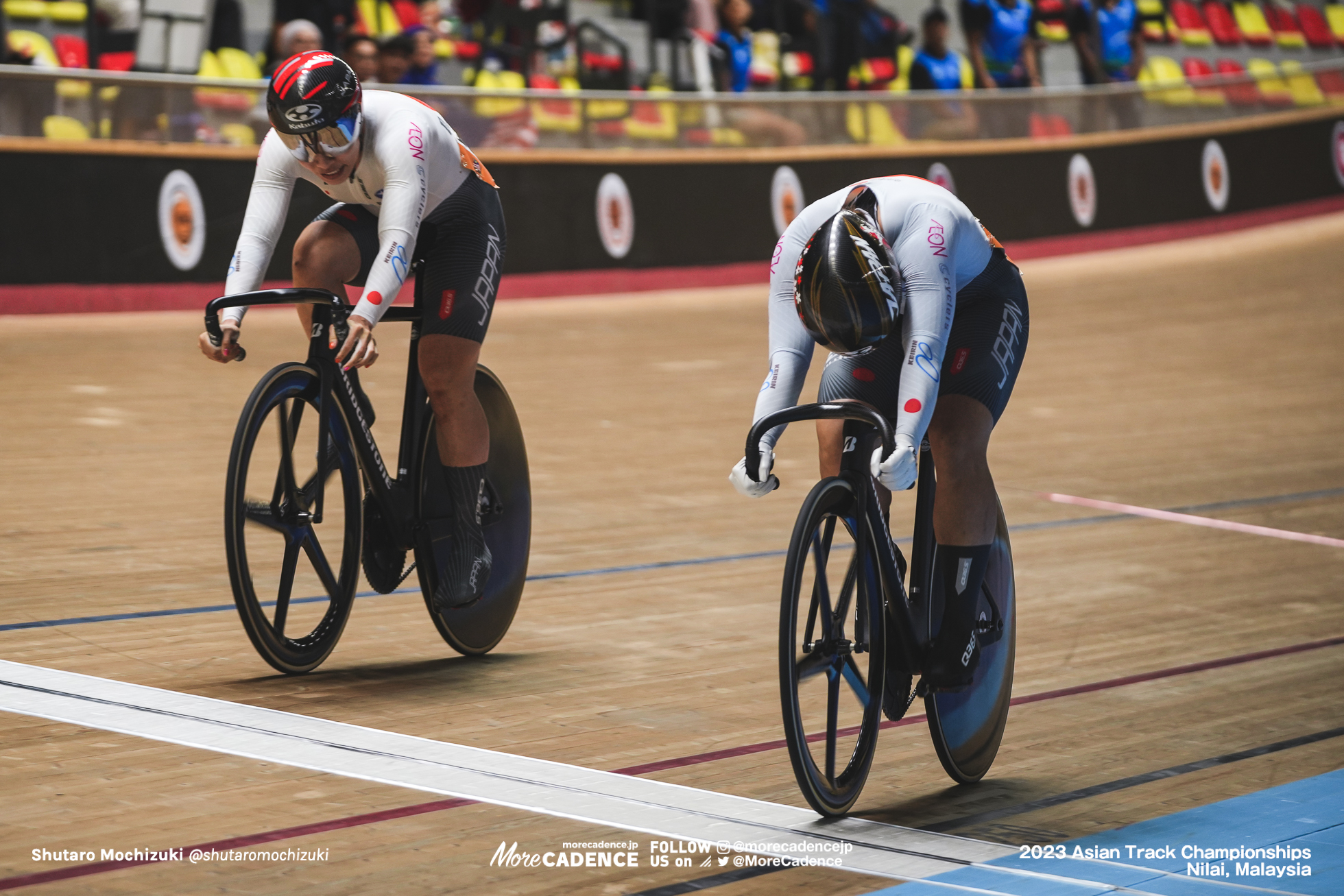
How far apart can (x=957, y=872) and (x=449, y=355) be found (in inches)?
70.9

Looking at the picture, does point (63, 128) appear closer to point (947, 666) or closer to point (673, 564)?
point (673, 564)

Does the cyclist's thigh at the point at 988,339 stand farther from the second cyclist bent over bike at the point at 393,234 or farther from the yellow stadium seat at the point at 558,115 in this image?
the yellow stadium seat at the point at 558,115

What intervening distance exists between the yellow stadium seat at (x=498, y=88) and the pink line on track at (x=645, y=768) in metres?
7.90

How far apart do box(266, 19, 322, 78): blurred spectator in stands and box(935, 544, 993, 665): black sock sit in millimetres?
7116

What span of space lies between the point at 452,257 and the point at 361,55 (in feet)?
21.5

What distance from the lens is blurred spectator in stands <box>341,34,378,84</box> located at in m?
10.1

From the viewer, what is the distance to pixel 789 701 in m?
2.82

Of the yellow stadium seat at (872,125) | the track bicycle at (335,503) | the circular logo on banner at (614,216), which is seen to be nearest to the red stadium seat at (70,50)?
the circular logo on banner at (614,216)

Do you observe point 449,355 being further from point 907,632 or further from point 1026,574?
point 1026,574

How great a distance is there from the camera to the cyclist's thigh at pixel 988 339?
10.6 ft

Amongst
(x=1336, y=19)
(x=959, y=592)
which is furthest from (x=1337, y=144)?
(x=959, y=592)

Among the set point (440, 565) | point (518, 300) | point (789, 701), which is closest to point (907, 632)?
point (789, 701)

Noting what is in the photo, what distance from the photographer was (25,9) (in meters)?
10.1

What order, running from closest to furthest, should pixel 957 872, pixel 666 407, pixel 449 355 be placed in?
1. pixel 957 872
2. pixel 449 355
3. pixel 666 407
